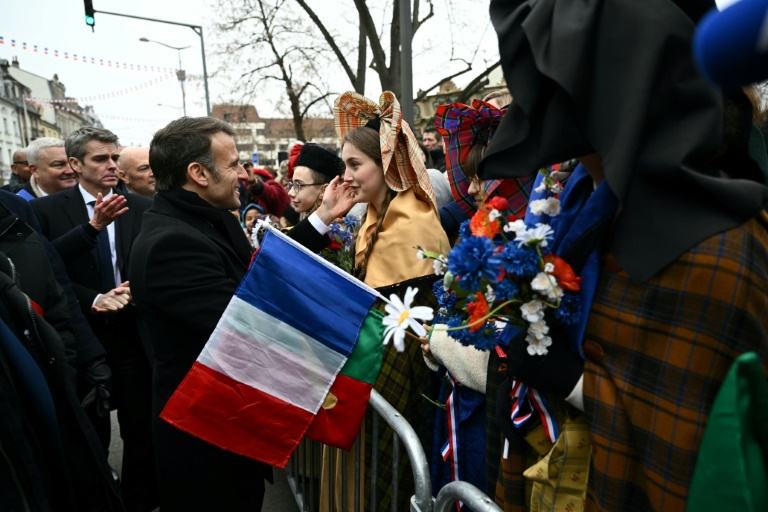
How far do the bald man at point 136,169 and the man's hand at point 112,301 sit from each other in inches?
52.9

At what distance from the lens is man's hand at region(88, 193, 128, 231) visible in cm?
324

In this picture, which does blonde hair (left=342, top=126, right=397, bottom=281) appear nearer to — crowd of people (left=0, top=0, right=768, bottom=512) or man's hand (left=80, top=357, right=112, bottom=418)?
crowd of people (left=0, top=0, right=768, bottom=512)

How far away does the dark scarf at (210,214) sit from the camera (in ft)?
7.93

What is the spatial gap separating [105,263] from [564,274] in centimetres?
333

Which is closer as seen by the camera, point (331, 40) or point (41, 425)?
point (41, 425)

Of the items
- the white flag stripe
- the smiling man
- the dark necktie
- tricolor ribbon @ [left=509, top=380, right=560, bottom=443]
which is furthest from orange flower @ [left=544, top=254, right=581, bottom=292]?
the smiling man

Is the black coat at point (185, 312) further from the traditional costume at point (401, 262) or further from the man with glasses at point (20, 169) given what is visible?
the man with glasses at point (20, 169)

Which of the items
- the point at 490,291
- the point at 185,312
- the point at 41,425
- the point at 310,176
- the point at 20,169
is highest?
the point at 20,169

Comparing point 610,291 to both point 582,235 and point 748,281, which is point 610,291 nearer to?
point 582,235

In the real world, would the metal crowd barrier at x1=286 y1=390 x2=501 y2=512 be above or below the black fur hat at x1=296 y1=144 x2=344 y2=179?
below

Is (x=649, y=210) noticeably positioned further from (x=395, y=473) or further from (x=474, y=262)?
(x=395, y=473)

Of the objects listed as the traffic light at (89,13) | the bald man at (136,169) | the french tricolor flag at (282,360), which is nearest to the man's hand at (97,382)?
the french tricolor flag at (282,360)

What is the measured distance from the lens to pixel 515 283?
49.8 inches

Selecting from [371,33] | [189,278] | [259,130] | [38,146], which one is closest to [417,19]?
[371,33]
